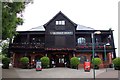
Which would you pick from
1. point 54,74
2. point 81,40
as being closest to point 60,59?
point 81,40

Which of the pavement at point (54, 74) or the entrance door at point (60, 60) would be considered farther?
the entrance door at point (60, 60)

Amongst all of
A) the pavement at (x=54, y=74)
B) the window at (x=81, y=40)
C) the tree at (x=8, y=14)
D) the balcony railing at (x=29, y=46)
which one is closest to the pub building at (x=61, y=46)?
the balcony railing at (x=29, y=46)

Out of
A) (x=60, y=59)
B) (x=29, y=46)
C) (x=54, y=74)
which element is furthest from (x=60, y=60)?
(x=54, y=74)

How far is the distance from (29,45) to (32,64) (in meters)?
3.71

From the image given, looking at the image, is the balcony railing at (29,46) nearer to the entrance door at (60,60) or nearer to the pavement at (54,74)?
the entrance door at (60,60)

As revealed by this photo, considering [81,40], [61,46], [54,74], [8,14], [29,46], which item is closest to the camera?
[8,14]

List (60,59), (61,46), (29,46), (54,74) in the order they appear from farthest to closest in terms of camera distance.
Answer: (60,59)
(29,46)
(61,46)
(54,74)

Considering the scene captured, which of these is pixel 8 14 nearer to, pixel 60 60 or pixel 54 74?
pixel 54 74

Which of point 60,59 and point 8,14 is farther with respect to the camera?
point 60,59

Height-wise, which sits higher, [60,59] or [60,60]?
[60,59]

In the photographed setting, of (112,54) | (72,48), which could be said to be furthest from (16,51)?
(112,54)

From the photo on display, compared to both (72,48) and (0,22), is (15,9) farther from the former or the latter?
(72,48)

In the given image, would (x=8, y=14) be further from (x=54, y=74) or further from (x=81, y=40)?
(x=81, y=40)

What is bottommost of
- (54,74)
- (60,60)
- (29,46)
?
(54,74)
